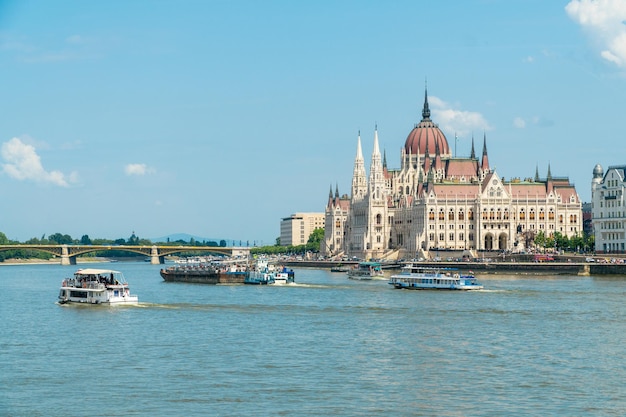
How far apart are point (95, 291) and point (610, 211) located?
104044mm

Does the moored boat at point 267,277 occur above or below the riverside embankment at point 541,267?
below

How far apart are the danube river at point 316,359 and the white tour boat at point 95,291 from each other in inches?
63.3

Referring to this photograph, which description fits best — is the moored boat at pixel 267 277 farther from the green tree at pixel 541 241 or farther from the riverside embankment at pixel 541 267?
the green tree at pixel 541 241

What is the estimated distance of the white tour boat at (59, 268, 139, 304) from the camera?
3401 inches

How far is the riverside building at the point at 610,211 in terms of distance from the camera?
16988 cm

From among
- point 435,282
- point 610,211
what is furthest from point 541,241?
point 435,282

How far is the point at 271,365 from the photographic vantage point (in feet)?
173

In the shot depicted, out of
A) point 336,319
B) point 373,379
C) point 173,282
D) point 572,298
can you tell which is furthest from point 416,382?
point 173,282

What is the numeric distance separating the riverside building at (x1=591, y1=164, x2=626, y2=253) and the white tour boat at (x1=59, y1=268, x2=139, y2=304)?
98.1 meters

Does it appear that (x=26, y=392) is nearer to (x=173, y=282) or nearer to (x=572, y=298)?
(x=572, y=298)

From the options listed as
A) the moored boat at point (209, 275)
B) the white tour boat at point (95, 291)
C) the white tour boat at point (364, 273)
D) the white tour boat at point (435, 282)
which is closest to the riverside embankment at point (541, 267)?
the white tour boat at point (364, 273)

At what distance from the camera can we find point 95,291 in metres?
86.6

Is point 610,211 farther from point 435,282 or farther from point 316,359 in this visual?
point 316,359

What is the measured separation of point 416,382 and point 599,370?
8.74 meters
